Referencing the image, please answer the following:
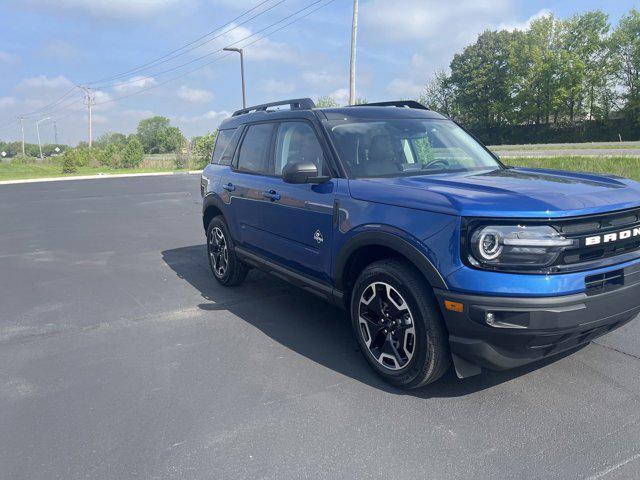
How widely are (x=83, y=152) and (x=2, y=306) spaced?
4759 centimetres

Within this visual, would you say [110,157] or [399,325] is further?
[110,157]

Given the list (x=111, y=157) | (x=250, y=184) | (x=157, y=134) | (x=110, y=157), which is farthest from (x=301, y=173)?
(x=157, y=134)

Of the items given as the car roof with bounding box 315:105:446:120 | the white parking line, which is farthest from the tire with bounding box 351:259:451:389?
the car roof with bounding box 315:105:446:120

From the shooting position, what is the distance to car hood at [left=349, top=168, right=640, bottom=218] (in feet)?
9.02

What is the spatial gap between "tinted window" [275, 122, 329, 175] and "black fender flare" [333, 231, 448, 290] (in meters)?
0.70

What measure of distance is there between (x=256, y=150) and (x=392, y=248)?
93.4 inches

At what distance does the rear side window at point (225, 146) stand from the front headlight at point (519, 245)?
3.48 meters

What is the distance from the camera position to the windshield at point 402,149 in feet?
12.7

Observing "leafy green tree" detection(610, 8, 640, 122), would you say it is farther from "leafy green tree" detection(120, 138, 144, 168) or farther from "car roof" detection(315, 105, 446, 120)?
"car roof" detection(315, 105, 446, 120)

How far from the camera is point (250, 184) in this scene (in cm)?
495

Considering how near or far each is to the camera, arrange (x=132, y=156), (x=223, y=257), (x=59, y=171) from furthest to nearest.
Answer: (x=132, y=156), (x=59, y=171), (x=223, y=257)

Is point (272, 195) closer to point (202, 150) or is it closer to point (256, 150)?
point (256, 150)

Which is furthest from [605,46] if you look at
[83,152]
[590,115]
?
[83,152]

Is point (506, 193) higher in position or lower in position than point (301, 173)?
lower
